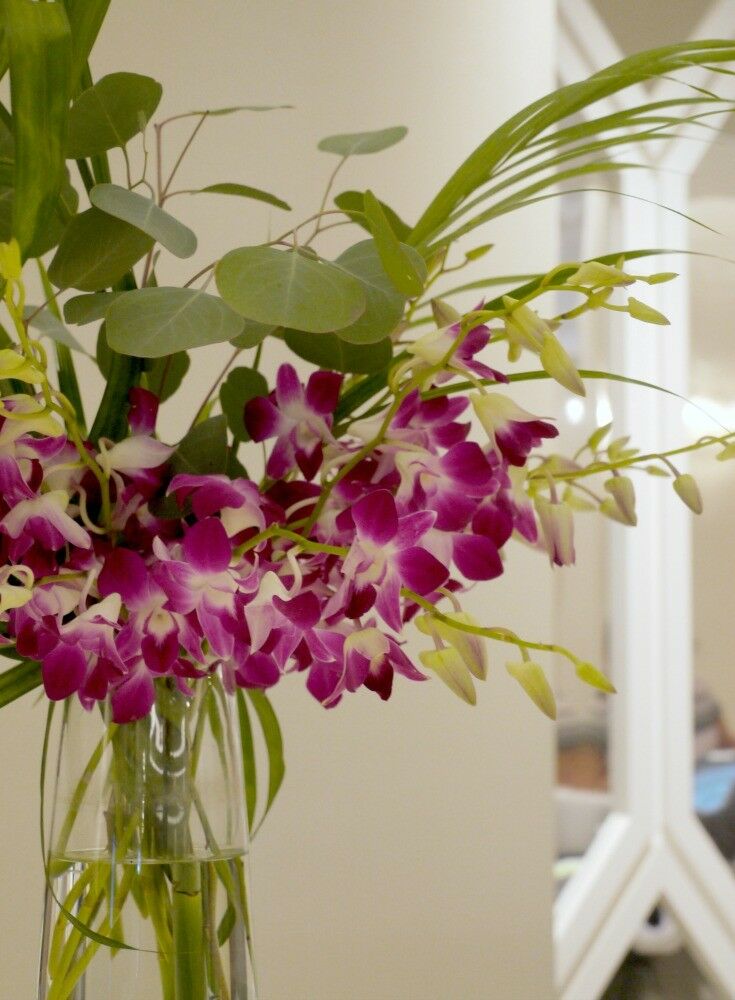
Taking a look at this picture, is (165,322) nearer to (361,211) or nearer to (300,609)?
(300,609)

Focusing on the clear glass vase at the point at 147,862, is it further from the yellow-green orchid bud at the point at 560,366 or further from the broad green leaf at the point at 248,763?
the yellow-green orchid bud at the point at 560,366

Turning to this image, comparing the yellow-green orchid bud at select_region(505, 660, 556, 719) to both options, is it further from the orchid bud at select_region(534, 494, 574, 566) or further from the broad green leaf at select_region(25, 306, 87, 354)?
the broad green leaf at select_region(25, 306, 87, 354)

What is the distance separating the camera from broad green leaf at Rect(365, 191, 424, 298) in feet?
1.44

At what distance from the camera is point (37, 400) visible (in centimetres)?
47

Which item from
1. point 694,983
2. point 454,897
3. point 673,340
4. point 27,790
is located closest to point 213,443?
point 27,790

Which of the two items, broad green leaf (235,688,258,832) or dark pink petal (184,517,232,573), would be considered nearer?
dark pink petal (184,517,232,573)

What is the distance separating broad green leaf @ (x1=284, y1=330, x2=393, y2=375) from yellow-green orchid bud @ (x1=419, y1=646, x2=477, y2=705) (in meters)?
0.16

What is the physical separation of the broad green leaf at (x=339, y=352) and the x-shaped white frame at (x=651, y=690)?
133 cm

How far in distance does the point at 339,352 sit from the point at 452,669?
17 centimetres

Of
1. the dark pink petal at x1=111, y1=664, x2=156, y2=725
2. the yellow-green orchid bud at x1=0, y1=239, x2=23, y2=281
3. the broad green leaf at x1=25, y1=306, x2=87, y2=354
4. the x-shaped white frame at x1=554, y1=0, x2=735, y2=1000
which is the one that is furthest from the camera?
the x-shaped white frame at x1=554, y1=0, x2=735, y2=1000

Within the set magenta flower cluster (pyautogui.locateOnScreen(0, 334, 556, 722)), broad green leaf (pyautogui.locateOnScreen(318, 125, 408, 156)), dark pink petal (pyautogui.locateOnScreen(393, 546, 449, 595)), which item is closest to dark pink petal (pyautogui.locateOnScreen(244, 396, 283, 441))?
magenta flower cluster (pyautogui.locateOnScreen(0, 334, 556, 722))

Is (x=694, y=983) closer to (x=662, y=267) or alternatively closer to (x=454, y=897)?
(x=454, y=897)

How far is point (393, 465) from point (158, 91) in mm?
206

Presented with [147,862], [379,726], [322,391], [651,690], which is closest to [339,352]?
[322,391]
